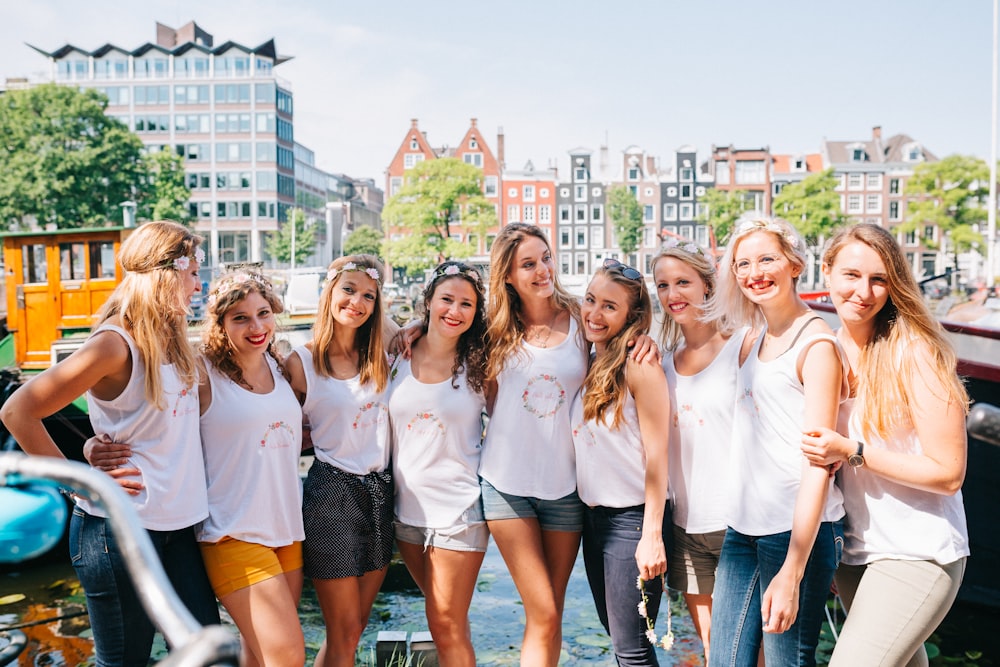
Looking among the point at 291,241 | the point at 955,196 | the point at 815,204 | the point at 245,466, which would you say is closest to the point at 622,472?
the point at 245,466

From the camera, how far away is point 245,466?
2.65 metres

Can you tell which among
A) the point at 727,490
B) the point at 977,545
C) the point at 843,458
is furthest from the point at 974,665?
the point at 843,458

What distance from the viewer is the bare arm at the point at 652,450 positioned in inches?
107

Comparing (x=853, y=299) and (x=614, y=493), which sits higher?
(x=853, y=299)

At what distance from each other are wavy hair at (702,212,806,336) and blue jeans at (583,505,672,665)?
0.73 m

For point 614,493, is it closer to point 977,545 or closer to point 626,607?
point 626,607

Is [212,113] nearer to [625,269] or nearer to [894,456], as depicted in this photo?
[625,269]

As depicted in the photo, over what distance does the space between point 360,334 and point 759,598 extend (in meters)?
1.70

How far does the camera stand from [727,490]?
272cm

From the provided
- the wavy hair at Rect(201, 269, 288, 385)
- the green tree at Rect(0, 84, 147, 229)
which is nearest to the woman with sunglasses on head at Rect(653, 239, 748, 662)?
the wavy hair at Rect(201, 269, 288, 385)

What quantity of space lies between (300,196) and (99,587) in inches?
2754

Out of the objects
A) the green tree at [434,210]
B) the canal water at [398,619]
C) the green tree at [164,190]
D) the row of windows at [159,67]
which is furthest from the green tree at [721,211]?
the canal water at [398,619]

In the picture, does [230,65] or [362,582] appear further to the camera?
[230,65]

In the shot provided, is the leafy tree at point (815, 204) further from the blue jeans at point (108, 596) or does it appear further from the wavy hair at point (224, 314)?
the blue jeans at point (108, 596)
